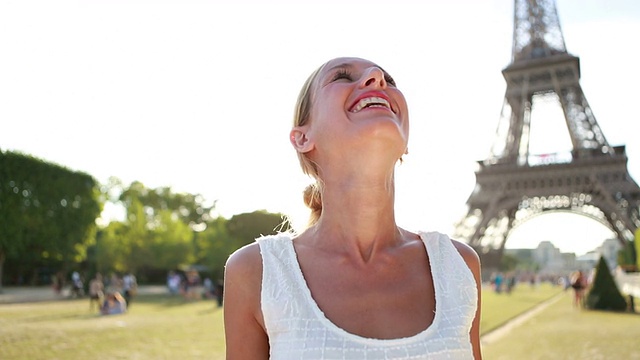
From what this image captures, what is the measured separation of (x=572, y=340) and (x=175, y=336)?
27.1 ft

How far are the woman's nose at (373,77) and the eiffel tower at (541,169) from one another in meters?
45.7

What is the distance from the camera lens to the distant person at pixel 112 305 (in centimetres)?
1942

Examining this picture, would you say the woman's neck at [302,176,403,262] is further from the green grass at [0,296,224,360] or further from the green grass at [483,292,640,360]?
the green grass at [483,292,640,360]

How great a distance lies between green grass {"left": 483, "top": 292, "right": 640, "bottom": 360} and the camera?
1018cm

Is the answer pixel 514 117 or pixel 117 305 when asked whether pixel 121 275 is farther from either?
pixel 514 117

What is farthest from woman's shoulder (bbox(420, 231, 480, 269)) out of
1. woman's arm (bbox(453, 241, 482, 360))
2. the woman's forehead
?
the woman's forehead

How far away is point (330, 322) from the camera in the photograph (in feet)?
5.05

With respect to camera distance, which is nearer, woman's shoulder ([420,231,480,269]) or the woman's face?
→ the woman's face

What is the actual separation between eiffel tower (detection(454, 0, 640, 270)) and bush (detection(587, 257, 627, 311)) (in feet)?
82.6

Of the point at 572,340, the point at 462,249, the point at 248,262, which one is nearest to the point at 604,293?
the point at 572,340

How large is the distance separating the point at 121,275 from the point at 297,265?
49.5 meters

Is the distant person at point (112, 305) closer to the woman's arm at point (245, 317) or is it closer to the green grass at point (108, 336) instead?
the green grass at point (108, 336)

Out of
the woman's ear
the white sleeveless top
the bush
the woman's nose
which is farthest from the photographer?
the bush

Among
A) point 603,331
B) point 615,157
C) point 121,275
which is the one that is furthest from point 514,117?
point 603,331
